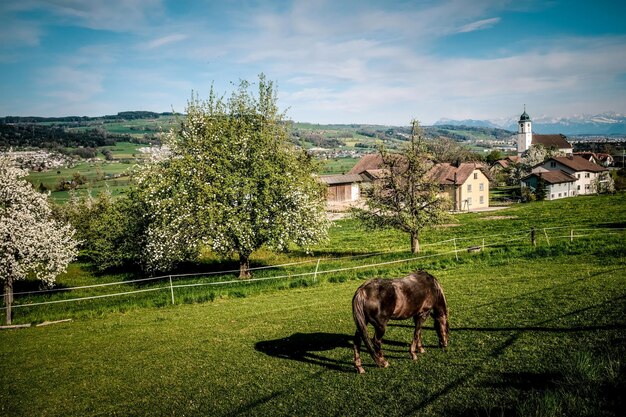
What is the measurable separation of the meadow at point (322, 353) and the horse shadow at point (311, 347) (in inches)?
2.7

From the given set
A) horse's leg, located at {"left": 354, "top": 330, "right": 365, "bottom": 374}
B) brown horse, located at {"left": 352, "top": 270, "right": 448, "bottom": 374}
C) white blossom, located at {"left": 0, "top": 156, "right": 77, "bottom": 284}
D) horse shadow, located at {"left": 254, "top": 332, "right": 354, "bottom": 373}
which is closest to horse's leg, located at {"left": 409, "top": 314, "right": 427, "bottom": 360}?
brown horse, located at {"left": 352, "top": 270, "right": 448, "bottom": 374}

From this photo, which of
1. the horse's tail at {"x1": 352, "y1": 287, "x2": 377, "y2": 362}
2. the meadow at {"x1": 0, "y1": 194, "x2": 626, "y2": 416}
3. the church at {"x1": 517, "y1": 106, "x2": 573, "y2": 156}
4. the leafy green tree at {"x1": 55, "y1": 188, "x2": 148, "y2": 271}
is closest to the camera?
the meadow at {"x1": 0, "y1": 194, "x2": 626, "y2": 416}

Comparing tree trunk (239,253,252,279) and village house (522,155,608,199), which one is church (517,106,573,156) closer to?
village house (522,155,608,199)

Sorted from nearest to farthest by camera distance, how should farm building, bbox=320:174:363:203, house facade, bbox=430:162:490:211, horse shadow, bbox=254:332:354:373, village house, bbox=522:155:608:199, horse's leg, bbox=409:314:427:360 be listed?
1. horse's leg, bbox=409:314:427:360
2. horse shadow, bbox=254:332:354:373
3. house facade, bbox=430:162:490:211
4. farm building, bbox=320:174:363:203
5. village house, bbox=522:155:608:199

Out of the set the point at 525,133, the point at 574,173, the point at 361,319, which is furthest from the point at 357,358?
the point at 525,133

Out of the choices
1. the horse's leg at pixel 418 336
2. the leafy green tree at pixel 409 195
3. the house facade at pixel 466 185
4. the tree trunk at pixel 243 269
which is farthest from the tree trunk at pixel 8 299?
the house facade at pixel 466 185

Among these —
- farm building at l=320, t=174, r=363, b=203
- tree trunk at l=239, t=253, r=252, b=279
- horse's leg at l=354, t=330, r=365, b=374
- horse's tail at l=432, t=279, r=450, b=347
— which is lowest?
tree trunk at l=239, t=253, r=252, b=279

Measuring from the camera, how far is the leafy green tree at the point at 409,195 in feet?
95.5

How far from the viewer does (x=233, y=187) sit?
79.3 ft

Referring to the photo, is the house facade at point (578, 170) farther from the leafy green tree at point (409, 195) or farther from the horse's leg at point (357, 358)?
the horse's leg at point (357, 358)

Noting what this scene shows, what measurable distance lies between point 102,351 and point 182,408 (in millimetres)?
6140

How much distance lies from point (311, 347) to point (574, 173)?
9935 centimetres

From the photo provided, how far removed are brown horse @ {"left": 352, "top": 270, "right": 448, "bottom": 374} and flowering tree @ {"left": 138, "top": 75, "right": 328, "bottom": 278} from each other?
14.3m

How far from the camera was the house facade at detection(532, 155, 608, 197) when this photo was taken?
292 ft
